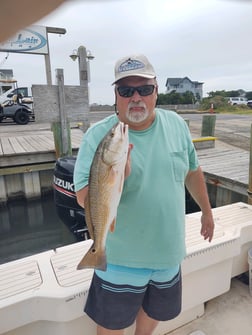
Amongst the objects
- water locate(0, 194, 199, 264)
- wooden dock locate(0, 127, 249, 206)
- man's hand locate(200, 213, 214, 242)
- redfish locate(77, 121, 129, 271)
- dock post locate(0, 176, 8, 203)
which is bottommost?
water locate(0, 194, 199, 264)

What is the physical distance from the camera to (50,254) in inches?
65.6

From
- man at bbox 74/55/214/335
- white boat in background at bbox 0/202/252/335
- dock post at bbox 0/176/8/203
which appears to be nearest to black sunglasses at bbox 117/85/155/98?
man at bbox 74/55/214/335

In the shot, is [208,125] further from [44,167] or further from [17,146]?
[17,146]

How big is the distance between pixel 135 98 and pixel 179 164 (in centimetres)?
34

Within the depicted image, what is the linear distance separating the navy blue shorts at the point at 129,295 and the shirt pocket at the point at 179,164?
0.43 meters

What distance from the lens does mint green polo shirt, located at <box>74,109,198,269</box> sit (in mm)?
1098

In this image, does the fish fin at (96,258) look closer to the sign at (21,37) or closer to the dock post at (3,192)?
the sign at (21,37)

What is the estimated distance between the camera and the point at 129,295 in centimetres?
116

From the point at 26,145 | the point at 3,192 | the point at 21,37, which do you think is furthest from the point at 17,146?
the point at 21,37

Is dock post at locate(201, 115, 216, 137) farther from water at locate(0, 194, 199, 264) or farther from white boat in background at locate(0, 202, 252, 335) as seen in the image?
white boat in background at locate(0, 202, 252, 335)

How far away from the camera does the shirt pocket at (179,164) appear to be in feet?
3.79

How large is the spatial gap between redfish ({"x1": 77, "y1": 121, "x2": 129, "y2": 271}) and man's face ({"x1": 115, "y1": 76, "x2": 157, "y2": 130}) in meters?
0.18

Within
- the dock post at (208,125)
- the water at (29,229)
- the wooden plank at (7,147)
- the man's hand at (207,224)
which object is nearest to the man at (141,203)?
the man's hand at (207,224)

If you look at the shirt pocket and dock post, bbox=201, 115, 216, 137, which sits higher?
the shirt pocket
